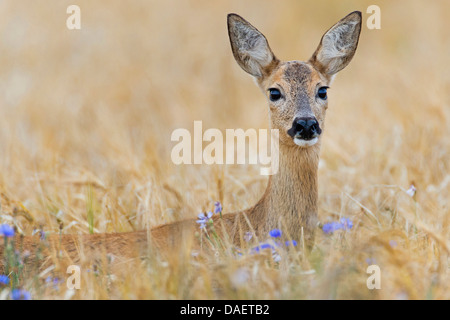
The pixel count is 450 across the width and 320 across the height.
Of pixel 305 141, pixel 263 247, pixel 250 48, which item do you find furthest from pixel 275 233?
pixel 250 48

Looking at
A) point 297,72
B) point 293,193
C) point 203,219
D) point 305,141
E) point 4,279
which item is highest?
point 297,72

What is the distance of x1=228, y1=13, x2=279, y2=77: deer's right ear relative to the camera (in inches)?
194

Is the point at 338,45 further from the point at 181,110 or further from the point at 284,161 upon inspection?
the point at 181,110

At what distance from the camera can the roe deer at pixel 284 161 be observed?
175 inches

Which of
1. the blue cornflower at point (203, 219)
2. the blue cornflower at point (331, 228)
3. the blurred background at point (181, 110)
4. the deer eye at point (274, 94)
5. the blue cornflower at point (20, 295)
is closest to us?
the blue cornflower at point (20, 295)

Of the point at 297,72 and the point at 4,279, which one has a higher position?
the point at 297,72

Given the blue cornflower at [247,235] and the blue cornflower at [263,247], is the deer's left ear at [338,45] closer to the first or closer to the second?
the blue cornflower at [247,235]

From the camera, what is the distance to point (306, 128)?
14.6 feet

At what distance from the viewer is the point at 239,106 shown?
32.6 feet

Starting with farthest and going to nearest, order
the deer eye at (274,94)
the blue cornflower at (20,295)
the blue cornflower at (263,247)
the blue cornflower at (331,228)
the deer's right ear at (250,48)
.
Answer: the deer's right ear at (250,48), the deer eye at (274,94), the blue cornflower at (331,228), the blue cornflower at (263,247), the blue cornflower at (20,295)

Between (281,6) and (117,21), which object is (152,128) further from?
(281,6)

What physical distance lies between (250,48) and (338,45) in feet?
1.94

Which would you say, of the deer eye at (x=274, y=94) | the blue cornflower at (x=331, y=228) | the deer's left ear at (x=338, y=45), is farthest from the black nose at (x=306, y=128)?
the deer's left ear at (x=338, y=45)
